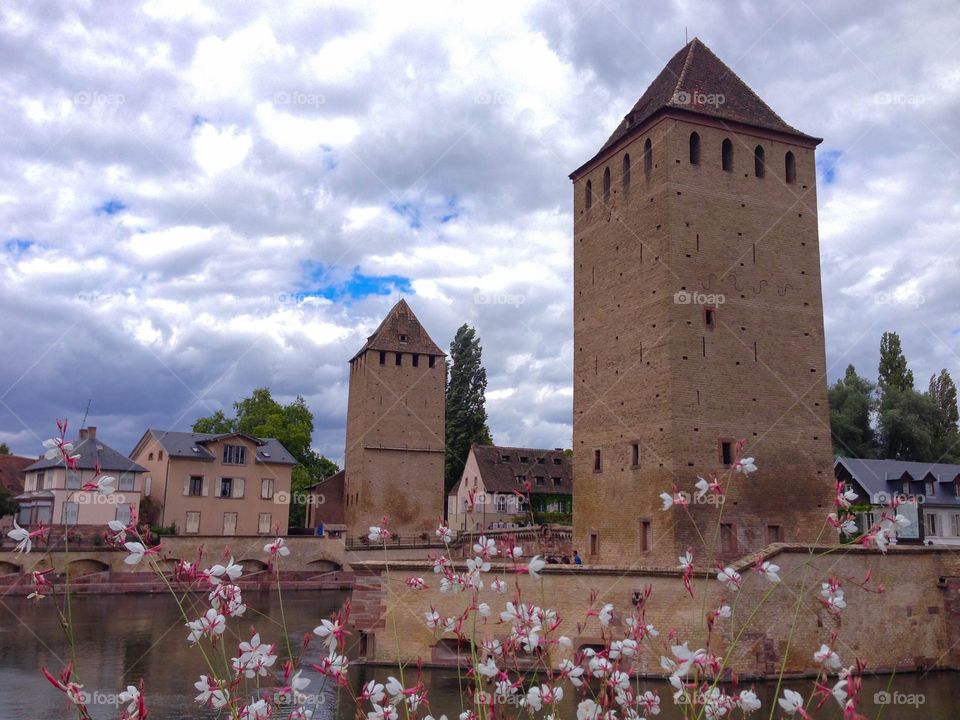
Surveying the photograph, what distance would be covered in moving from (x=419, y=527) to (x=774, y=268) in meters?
30.7

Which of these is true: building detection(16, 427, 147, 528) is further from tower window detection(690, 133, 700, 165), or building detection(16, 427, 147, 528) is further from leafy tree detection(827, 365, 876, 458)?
leafy tree detection(827, 365, 876, 458)

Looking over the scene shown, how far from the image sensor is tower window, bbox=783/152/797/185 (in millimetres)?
27156

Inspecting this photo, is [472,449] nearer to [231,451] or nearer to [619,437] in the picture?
[231,451]

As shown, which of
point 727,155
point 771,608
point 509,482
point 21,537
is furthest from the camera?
point 509,482

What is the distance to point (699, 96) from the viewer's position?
2680 cm

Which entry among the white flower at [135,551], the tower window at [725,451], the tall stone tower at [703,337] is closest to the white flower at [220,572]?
the white flower at [135,551]

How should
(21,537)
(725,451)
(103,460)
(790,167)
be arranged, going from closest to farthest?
(21,537)
(725,451)
(790,167)
(103,460)

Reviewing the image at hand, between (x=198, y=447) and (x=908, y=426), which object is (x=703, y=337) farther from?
(x=198, y=447)

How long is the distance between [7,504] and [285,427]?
68.9 ft

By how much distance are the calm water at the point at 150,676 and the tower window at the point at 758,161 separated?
15.0 metres

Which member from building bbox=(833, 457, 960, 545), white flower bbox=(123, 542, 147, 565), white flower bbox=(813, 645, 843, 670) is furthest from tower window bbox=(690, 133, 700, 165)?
white flower bbox=(123, 542, 147, 565)

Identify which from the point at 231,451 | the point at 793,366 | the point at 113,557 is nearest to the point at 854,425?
the point at 793,366

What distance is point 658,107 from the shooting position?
25891mm

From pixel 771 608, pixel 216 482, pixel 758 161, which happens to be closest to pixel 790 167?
pixel 758 161
